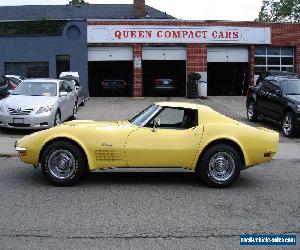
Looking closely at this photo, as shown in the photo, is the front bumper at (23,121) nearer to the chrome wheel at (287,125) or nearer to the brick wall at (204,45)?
the chrome wheel at (287,125)

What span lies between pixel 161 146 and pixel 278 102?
8.24 meters

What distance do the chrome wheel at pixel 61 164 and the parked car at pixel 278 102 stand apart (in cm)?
805

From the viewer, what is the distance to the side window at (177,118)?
790 cm

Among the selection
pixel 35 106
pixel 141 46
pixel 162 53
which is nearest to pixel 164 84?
pixel 162 53

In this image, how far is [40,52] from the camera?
1104 inches

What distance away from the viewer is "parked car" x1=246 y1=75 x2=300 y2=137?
1396 centimetres

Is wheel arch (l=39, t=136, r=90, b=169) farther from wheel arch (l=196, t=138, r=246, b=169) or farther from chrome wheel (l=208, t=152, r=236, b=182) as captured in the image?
chrome wheel (l=208, t=152, r=236, b=182)

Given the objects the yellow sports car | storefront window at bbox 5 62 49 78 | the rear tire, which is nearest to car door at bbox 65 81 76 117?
the rear tire

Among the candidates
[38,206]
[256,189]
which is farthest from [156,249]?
[256,189]

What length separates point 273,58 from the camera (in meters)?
29.4

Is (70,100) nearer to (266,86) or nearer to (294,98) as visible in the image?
(266,86)

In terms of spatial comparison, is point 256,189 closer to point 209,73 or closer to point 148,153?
point 148,153

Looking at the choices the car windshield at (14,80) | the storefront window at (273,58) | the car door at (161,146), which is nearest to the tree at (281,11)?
the storefront window at (273,58)

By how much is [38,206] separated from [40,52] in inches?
890
